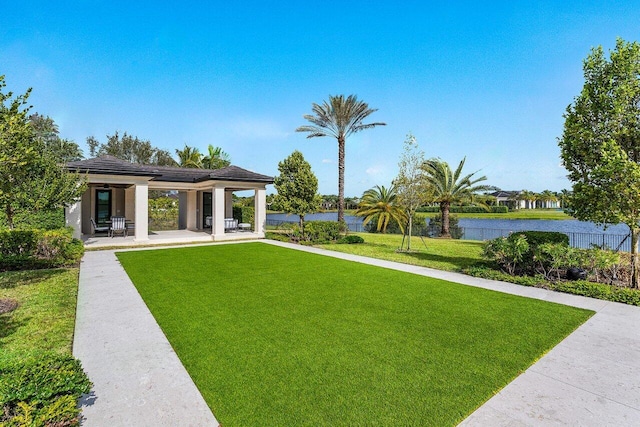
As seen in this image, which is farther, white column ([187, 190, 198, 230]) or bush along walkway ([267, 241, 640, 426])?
white column ([187, 190, 198, 230])

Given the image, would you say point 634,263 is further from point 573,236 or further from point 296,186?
point 296,186

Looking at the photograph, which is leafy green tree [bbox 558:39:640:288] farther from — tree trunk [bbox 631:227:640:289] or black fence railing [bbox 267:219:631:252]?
black fence railing [bbox 267:219:631:252]

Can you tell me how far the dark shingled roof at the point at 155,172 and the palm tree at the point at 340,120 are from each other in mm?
5613

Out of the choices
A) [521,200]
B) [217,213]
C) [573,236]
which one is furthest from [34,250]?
[521,200]

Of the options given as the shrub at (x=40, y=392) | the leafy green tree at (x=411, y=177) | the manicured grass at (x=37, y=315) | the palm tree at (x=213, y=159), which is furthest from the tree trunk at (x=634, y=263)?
the palm tree at (x=213, y=159)

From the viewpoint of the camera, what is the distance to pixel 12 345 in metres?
4.43

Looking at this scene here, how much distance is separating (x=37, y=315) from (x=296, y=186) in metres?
13.1

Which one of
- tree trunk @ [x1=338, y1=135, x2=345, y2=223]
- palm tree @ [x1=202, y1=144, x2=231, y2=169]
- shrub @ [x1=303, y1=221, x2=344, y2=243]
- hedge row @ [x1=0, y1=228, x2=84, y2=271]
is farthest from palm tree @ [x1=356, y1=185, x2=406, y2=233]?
palm tree @ [x1=202, y1=144, x2=231, y2=169]

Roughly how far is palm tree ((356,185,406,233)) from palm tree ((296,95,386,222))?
4292mm

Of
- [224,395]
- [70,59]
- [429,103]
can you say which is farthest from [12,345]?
[429,103]

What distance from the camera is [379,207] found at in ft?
82.5

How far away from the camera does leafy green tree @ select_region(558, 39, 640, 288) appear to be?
7.46 m

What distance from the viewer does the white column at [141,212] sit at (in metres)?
15.4

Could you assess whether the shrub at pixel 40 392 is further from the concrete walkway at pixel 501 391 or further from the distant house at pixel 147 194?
the distant house at pixel 147 194
